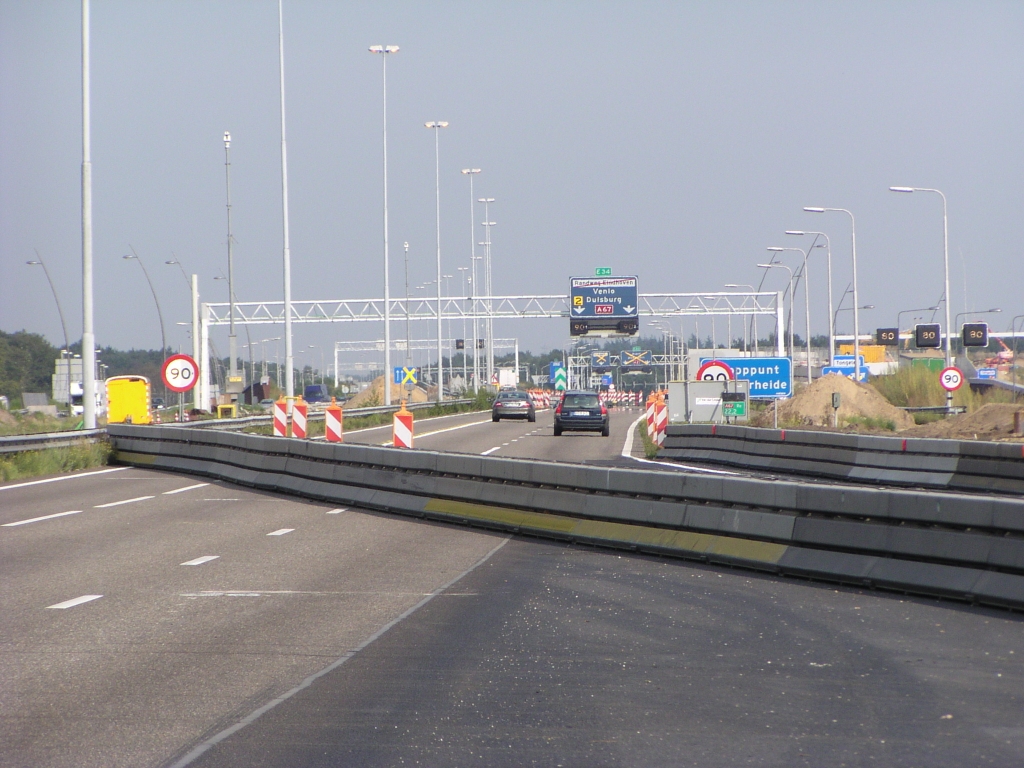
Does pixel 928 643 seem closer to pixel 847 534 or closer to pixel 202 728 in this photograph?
pixel 847 534

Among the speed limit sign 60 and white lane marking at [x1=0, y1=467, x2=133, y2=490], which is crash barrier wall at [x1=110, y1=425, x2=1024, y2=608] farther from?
the speed limit sign 60

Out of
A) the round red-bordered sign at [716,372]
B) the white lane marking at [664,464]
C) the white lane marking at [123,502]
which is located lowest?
the white lane marking at [664,464]

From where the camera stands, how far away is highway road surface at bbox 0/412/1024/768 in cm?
556

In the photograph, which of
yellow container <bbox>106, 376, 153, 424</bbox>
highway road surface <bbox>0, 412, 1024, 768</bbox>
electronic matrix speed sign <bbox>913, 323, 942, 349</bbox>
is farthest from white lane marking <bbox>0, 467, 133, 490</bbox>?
electronic matrix speed sign <bbox>913, 323, 942, 349</bbox>

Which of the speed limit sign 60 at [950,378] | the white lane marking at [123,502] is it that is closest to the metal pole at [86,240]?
the white lane marking at [123,502]

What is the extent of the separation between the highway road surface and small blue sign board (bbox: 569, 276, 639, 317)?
6207cm

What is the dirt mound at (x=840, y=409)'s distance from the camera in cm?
4612

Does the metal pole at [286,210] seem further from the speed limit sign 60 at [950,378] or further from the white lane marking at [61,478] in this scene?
the speed limit sign 60 at [950,378]

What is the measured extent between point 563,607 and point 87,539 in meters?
6.65

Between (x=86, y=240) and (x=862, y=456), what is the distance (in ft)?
55.0

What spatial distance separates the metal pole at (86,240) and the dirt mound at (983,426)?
71.8 feet

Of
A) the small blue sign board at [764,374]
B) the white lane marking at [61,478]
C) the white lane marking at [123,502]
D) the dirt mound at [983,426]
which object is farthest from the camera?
the small blue sign board at [764,374]

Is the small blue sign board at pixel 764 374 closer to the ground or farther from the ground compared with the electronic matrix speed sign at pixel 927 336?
closer to the ground

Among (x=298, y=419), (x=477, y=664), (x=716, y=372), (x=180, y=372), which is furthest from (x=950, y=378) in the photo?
(x=477, y=664)
